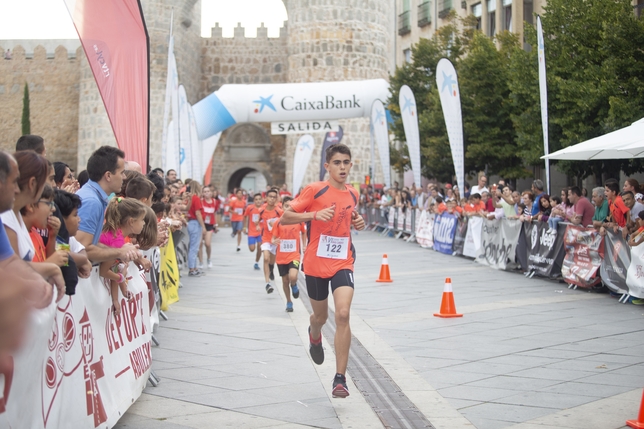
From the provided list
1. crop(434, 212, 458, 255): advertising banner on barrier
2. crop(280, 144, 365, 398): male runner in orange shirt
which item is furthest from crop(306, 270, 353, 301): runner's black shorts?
crop(434, 212, 458, 255): advertising banner on barrier

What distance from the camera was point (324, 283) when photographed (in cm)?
604

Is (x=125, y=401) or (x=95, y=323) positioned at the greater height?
(x=95, y=323)

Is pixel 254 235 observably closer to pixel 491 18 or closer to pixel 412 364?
pixel 412 364

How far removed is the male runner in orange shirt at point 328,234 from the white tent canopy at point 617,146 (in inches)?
195

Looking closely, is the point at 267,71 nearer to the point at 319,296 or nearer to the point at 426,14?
the point at 426,14

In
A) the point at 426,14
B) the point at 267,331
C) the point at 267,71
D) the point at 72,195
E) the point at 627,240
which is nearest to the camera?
the point at 72,195

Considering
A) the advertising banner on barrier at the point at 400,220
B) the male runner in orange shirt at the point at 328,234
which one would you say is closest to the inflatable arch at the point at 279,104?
the advertising banner on barrier at the point at 400,220

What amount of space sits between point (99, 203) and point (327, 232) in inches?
62.7

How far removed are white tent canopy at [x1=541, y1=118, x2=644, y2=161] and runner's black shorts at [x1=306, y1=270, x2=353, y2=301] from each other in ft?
17.0

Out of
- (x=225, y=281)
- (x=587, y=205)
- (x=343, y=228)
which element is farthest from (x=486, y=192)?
(x=343, y=228)

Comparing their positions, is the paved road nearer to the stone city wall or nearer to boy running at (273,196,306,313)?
boy running at (273,196,306,313)

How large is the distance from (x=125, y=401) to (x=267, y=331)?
3.61 m

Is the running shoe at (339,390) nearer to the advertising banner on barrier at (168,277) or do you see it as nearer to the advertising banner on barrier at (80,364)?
the advertising banner on barrier at (80,364)

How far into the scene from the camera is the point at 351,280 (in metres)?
5.99
